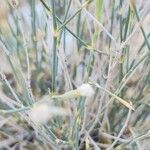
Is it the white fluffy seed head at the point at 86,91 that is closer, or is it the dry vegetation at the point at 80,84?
the white fluffy seed head at the point at 86,91

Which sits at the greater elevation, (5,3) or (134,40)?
(5,3)

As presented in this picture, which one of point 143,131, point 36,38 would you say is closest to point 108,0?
point 36,38

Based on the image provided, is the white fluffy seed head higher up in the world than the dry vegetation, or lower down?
lower down

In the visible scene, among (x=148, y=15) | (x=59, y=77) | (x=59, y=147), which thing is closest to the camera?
(x=59, y=147)

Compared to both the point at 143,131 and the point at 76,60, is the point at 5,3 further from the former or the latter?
the point at 143,131

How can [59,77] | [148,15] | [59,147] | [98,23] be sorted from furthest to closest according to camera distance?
[59,77]
[148,15]
[59,147]
[98,23]

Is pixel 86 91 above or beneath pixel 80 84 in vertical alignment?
beneath

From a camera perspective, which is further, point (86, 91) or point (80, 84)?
point (80, 84)

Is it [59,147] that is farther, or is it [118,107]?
[118,107]

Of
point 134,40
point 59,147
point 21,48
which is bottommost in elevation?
point 59,147

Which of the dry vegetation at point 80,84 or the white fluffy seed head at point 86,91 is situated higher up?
the dry vegetation at point 80,84

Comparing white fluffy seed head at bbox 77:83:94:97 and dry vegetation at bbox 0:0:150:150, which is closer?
white fluffy seed head at bbox 77:83:94:97
